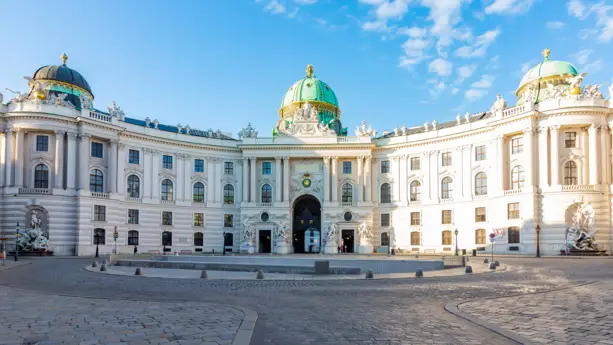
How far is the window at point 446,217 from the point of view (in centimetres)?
6500

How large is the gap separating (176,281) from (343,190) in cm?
4992

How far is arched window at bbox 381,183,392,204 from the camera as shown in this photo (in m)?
71.1

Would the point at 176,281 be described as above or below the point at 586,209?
below

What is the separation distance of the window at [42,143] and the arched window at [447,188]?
5013 centimetres

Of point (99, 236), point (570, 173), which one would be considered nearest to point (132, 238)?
point (99, 236)

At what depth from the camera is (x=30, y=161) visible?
5656 centimetres

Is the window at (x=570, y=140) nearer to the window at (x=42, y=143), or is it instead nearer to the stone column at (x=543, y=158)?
the stone column at (x=543, y=158)

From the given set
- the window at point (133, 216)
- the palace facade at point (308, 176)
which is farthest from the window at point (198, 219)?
the window at point (133, 216)

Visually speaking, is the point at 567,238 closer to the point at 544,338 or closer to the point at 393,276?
the point at 393,276

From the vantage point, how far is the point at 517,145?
58656 millimetres

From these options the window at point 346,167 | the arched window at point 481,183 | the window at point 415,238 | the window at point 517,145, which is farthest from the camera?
the window at point 346,167

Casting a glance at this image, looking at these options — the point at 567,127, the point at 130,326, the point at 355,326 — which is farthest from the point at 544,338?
the point at 567,127

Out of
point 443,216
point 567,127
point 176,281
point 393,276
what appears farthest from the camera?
point 443,216

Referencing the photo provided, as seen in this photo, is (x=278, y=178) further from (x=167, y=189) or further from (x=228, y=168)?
(x=167, y=189)
